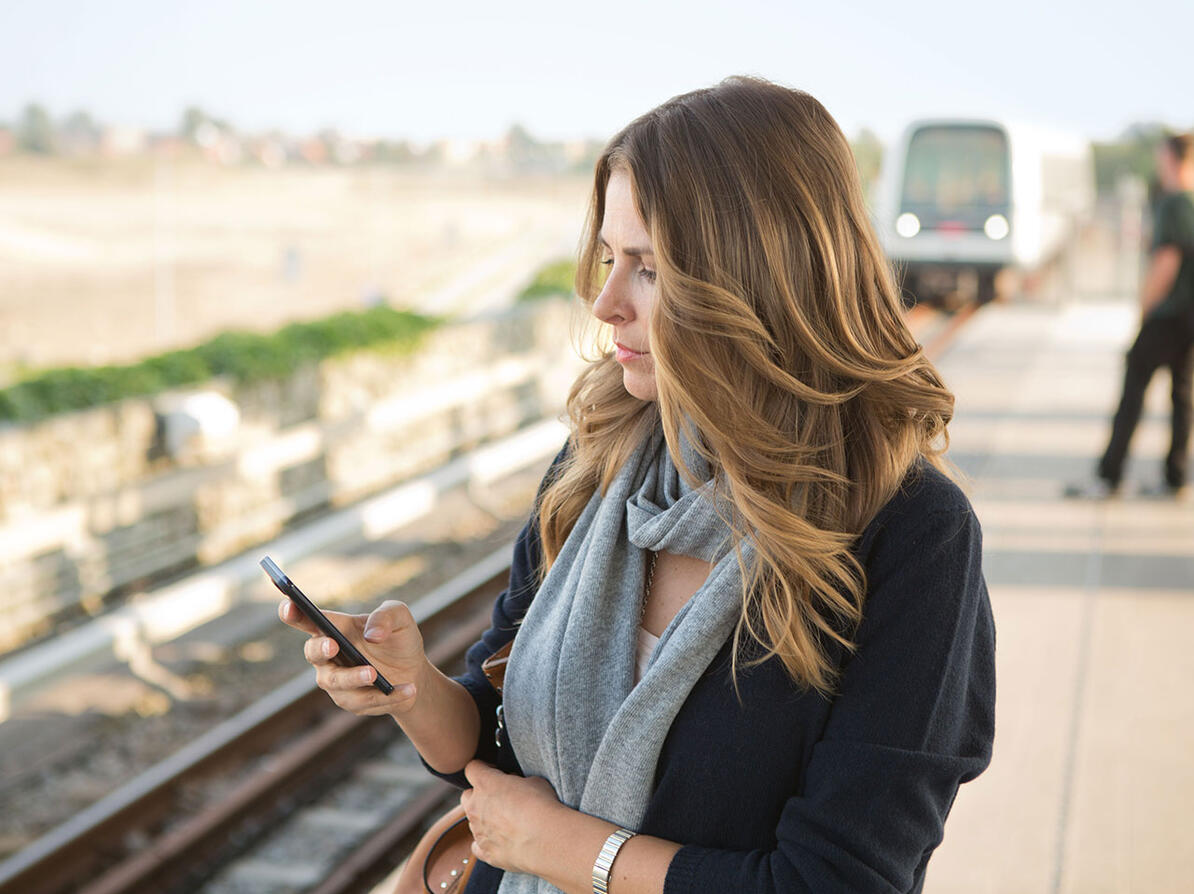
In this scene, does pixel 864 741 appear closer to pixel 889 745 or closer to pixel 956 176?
pixel 889 745

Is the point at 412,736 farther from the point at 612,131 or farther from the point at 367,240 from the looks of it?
the point at 367,240

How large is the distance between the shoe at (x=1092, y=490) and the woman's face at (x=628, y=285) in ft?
18.2

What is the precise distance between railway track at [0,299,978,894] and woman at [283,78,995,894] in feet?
10.0

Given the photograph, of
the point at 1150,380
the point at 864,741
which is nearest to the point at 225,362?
the point at 1150,380

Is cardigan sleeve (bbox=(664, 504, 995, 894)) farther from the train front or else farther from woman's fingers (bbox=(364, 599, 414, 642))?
the train front

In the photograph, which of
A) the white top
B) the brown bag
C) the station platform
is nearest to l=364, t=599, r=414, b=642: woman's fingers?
the brown bag

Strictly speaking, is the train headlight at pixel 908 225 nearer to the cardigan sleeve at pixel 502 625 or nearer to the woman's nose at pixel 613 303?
the cardigan sleeve at pixel 502 625

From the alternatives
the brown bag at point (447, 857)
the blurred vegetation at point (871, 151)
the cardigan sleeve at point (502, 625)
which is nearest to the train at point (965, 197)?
the blurred vegetation at point (871, 151)

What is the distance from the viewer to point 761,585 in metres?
1.43

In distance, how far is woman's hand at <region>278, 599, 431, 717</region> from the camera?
153 centimetres

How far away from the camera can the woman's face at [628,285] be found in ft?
4.90

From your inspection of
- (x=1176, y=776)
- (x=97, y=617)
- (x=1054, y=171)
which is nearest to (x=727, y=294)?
(x=1176, y=776)

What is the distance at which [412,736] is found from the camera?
169cm

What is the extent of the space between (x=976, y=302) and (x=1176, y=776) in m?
16.1
